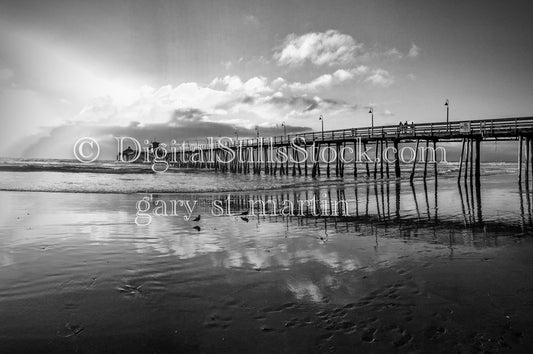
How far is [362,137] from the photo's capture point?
31984mm

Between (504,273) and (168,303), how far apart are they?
471 cm

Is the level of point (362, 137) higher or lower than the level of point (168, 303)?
higher

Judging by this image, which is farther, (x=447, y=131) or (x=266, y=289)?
(x=447, y=131)

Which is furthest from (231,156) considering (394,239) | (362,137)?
(394,239)

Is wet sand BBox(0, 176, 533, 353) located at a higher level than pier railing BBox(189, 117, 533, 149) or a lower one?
lower

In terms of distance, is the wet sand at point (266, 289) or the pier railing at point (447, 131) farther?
the pier railing at point (447, 131)

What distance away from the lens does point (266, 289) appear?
433 centimetres

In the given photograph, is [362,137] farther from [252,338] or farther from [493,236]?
[252,338]

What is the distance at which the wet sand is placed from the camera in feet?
10.1

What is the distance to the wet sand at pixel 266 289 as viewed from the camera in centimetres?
309

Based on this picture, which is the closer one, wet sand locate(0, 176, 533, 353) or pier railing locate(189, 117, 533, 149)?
wet sand locate(0, 176, 533, 353)

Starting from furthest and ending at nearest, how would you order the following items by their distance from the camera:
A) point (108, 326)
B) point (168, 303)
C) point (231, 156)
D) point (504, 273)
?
1. point (231, 156)
2. point (504, 273)
3. point (168, 303)
4. point (108, 326)

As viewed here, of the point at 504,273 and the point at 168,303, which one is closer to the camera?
the point at 168,303

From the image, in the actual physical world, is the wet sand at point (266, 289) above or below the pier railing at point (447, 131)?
below
